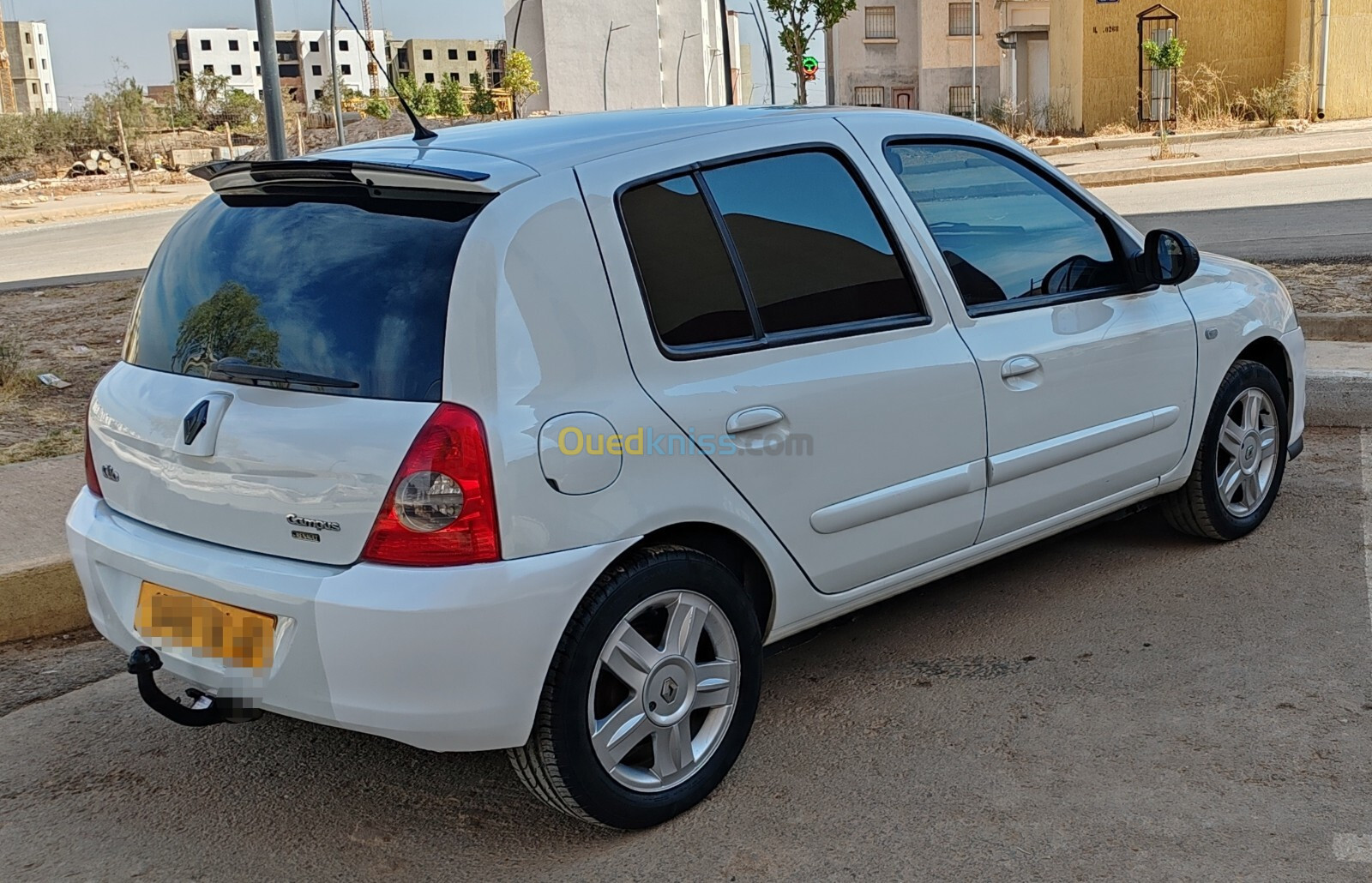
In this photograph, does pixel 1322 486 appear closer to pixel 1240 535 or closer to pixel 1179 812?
Answer: pixel 1240 535

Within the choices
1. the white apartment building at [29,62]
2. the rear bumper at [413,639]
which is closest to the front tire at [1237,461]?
the rear bumper at [413,639]

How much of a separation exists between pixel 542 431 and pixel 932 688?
5.19 feet

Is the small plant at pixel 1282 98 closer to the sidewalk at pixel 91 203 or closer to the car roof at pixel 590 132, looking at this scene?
the sidewalk at pixel 91 203

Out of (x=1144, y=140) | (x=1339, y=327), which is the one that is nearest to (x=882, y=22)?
(x=1144, y=140)

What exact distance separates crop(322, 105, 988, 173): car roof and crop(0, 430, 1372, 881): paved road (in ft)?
5.15

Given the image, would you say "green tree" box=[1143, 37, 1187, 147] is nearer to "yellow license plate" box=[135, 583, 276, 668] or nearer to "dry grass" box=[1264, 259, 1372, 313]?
"dry grass" box=[1264, 259, 1372, 313]

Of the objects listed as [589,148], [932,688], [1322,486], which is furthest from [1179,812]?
[1322,486]

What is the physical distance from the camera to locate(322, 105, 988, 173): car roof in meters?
3.14

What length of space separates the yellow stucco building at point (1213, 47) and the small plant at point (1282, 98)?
397 millimetres

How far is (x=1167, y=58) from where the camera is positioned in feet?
98.5

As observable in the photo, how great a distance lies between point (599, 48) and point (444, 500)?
78.7 m

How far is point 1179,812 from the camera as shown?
9.96ft

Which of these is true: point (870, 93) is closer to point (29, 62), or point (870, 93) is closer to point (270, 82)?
point (270, 82)

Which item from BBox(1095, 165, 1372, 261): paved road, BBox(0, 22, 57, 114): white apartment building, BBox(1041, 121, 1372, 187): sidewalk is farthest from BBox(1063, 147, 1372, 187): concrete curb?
BBox(0, 22, 57, 114): white apartment building
